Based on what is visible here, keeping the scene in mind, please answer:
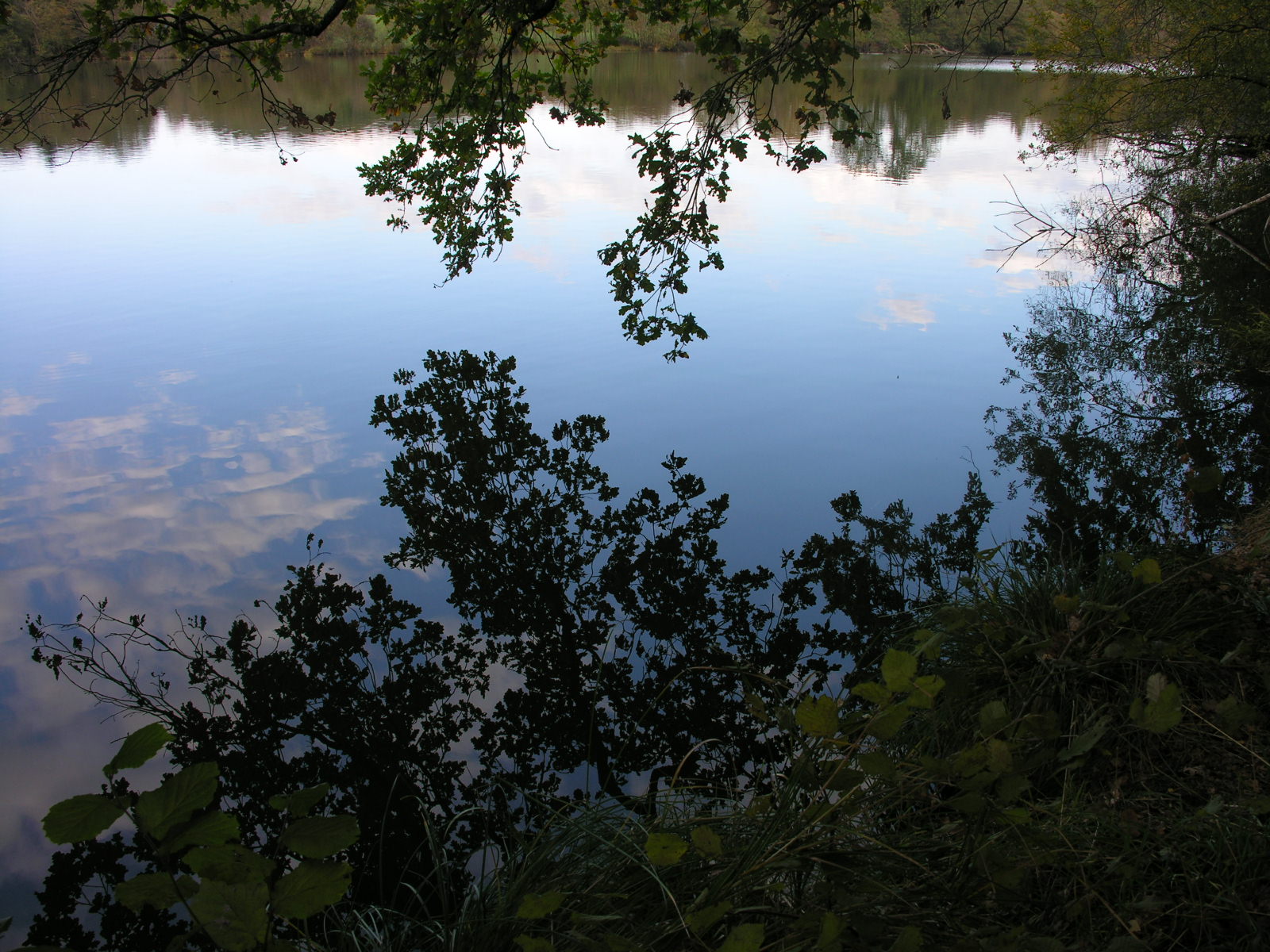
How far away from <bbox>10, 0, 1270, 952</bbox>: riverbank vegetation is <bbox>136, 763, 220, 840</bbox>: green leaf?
4 centimetres

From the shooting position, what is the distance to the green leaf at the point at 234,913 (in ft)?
3.61

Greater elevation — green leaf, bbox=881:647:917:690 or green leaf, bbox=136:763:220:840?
green leaf, bbox=136:763:220:840

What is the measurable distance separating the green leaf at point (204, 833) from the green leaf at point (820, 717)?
0.90 m

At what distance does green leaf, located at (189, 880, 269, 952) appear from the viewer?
1101 millimetres

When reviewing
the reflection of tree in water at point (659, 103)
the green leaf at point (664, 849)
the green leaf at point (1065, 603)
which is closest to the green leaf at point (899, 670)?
the green leaf at point (664, 849)

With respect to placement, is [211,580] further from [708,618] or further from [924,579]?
[924,579]

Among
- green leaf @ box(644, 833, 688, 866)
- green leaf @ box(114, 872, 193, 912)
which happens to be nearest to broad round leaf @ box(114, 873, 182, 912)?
green leaf @ box(114, 872, 193, 912)

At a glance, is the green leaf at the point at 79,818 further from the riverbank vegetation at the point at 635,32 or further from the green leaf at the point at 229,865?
the riverbank vegetation at the point at 635,32

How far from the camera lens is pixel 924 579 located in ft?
12.1

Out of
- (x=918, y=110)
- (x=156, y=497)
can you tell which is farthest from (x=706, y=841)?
(x=918, y=110)

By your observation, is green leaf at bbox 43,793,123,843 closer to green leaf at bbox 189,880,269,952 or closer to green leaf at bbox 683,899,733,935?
green leaf at bbox 189,880,269,952

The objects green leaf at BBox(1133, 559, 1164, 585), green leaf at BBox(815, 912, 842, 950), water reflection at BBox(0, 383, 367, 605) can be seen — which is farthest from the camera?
water reflection at BBox(0, 383, 367, 605)

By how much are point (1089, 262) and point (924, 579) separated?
7.13 meters

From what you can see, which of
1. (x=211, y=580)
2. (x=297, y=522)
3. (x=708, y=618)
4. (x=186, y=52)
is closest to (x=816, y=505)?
(x=708, y=618)
